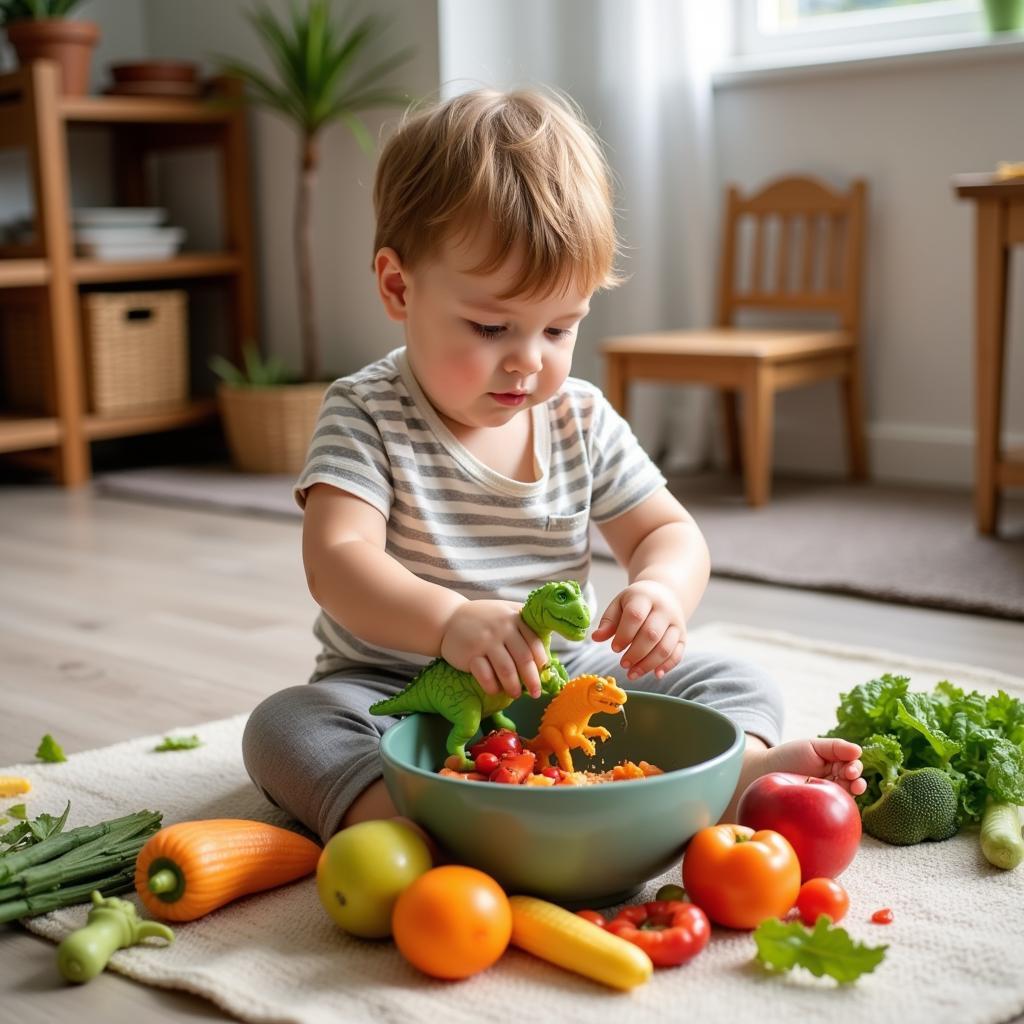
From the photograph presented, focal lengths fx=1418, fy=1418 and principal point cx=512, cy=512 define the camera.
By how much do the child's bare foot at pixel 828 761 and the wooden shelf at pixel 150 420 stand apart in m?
2.39

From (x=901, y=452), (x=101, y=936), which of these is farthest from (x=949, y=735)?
(x=901, y=452)

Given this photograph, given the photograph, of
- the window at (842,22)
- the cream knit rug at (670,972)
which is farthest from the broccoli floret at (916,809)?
the window at (842,22)

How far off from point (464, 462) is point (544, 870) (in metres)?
0.41

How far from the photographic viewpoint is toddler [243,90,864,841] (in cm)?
108

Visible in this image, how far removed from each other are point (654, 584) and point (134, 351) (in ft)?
7.91

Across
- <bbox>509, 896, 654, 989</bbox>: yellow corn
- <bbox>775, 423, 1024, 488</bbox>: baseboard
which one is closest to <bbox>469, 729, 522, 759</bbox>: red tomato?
<bbox>509, 896, 654, 989</bbox>: yellow corn

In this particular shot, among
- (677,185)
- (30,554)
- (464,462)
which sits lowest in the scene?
(30,554)

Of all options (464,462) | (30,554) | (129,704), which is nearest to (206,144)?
(30,554)

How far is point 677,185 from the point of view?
3066mm

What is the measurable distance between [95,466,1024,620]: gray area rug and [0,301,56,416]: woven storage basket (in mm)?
304

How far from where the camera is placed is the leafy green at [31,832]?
3.51 ft

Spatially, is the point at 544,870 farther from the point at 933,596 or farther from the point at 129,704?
→ the point at 933,596

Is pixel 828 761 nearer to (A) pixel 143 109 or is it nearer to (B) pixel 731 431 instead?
(B) pixel 731 431

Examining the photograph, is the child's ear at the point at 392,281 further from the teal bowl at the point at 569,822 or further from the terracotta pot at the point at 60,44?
the terracotta pot at the point at 60,44
